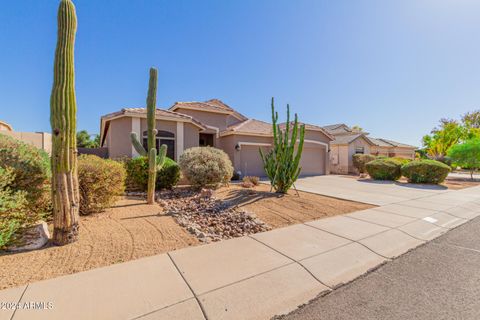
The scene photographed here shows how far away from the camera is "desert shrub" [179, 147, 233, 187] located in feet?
28.2

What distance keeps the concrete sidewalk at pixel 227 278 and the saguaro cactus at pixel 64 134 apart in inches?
49.7

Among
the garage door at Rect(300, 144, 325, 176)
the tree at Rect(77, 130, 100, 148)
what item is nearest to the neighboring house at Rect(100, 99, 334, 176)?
the garage door at Rect(300, 144, 325, 176)

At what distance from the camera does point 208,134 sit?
17062mm

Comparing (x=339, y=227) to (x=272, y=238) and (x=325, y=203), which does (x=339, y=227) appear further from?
(x=325, y=203)

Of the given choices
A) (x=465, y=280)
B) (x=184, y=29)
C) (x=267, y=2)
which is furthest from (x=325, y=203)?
(x=184, y=29)

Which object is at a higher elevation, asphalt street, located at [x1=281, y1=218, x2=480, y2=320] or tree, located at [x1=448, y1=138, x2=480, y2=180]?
tree, located at [x1=448, y1=138, x2=480, y2=180]

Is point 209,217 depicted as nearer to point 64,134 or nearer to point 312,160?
point 64,134

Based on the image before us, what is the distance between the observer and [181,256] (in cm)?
342

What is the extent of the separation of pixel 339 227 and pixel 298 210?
1557 mm

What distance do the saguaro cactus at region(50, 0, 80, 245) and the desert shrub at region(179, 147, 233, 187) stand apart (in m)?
4.91

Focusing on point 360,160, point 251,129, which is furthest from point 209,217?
point 360,160

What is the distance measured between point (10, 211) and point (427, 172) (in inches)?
715

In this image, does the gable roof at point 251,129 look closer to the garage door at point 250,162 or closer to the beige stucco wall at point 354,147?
the garage door at point 250,162

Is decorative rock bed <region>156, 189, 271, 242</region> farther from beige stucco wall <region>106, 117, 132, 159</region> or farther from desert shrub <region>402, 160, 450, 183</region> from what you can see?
desert shrub <region>402, 160, 450, 183</region>
